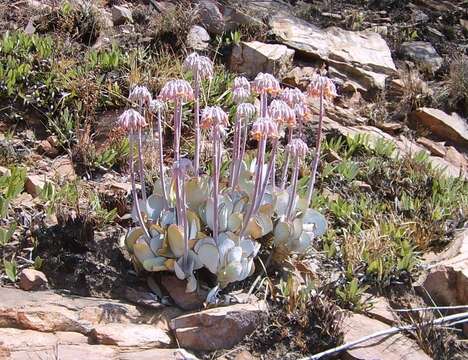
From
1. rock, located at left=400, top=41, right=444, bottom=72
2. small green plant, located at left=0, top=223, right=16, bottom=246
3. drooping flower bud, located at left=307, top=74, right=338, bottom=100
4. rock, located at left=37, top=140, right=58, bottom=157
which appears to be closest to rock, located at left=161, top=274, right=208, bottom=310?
small green plant, located at left=0, top=223, right=16, bottom=246

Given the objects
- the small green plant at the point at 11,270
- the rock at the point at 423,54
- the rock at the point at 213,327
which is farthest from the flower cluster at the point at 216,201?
the rock at the point at 423,54

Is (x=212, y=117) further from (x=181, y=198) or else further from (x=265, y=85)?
(x=181, y=198)

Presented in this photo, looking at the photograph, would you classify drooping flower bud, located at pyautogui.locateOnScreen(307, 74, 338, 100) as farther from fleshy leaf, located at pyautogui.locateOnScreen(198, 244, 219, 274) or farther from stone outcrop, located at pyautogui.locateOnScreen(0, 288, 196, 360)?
stone outcrop, located at pyautogui.locateOnScreen(0, 288, 196, 360)

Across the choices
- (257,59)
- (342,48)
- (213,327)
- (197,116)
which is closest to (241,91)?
(197,116)

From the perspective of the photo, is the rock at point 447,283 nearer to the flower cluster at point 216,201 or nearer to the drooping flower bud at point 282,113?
the flower cluster at point 216,201

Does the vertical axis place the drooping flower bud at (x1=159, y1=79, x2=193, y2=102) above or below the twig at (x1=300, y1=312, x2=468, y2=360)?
above
